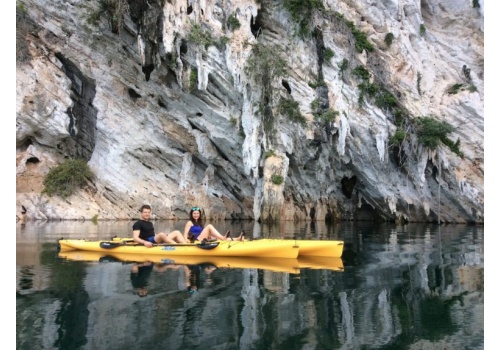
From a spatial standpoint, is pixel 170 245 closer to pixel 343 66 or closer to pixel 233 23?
pixel 233 23


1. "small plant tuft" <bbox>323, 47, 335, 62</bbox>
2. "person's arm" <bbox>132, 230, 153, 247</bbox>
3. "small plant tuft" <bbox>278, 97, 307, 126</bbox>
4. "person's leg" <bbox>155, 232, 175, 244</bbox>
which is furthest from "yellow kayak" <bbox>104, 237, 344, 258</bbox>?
"small plant tuft" <bbox>323, 47, 335, 62</bbox>

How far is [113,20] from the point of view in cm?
2434

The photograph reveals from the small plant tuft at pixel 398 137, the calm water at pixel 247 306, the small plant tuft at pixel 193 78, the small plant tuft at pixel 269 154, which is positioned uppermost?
the small plant tuft at pixel 193 78

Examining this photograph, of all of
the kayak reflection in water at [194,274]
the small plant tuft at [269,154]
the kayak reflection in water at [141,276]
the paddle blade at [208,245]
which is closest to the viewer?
the kayak reflection in water at [141,276]

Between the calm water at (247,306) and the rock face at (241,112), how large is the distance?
15.4 metres

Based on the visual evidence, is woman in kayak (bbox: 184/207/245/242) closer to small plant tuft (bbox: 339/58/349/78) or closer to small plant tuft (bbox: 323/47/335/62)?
small plant tuft (bbox: 339/58/349/78)

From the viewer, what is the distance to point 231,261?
10383 millimetres

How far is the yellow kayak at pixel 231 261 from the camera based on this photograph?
9.70 m

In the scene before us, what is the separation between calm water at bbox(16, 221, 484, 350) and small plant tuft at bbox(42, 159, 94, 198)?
16935mm

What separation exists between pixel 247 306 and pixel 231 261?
3990mm

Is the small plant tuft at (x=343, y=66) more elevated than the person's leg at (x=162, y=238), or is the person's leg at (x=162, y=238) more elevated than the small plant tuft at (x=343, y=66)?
the small plant tuft at (x=343, y=66)

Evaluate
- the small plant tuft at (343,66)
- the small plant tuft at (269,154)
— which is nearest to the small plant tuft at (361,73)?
the small plant tuft at (343,66)

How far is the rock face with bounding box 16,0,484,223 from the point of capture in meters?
24.6

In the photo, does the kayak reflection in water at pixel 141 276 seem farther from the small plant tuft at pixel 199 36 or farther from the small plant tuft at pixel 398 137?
the small plant tuft at pixel 398 137
